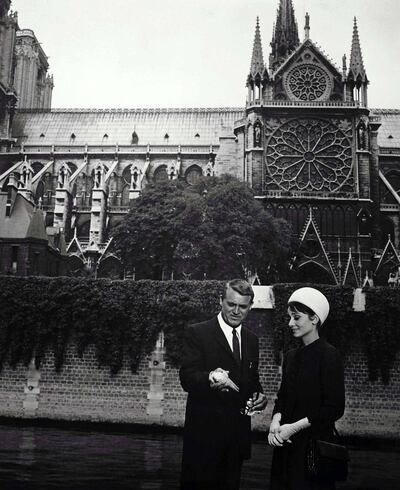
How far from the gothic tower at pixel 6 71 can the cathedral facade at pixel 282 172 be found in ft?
0.78

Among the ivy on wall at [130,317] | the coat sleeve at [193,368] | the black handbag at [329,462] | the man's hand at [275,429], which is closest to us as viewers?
the black handbag at [329,462]

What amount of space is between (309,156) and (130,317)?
2783 cm

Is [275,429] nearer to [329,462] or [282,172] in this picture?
[329,462]

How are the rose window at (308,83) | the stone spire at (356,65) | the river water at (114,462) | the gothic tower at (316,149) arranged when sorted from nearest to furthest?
the river water at (114,462)
the gothic tower at (316,149)
the stone spire at (356,65)
the rose window at (308,83)

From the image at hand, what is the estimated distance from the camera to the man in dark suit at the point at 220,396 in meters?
5.31

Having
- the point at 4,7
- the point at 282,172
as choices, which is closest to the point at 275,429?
the point at 282,172

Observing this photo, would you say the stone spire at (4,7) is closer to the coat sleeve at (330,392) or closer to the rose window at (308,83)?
the rose window at (308,83)

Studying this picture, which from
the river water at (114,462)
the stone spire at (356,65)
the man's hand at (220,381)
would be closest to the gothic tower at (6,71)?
the stone spire at (356,65)

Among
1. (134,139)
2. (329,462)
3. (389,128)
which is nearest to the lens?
(329,462)

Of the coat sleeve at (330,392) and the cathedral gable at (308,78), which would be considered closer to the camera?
the coat sleeve at (330,392)

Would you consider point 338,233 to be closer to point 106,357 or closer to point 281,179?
point 281,179

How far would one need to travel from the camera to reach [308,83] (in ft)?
152

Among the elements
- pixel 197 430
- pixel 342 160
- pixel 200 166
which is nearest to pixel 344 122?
pixel 342 160

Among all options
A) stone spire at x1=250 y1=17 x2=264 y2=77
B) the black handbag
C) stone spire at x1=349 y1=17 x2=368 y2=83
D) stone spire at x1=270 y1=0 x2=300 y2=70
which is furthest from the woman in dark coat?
stone spire at x1=270 y1=0 x2=300 y2=70
